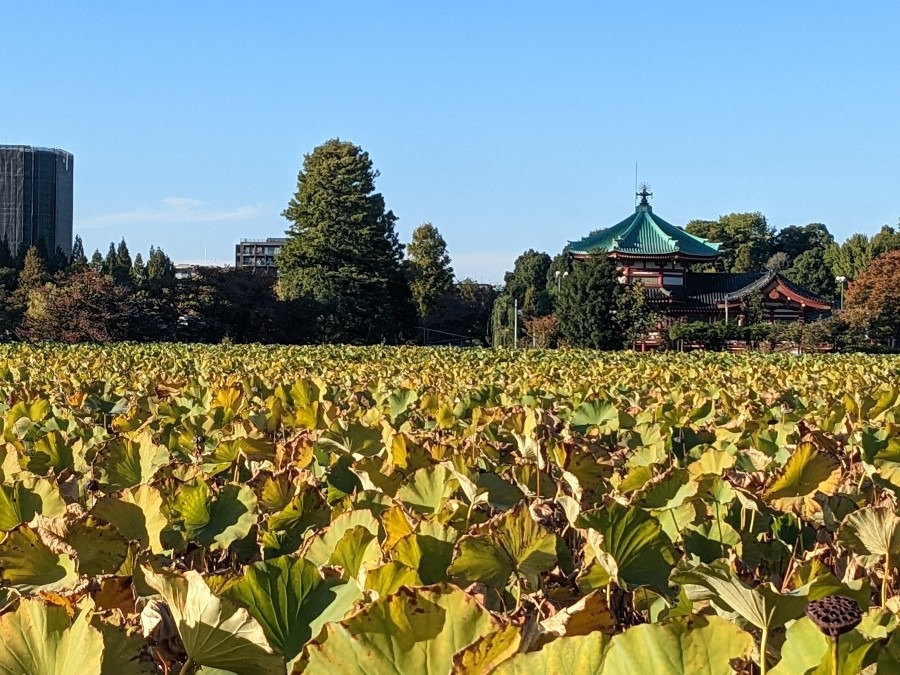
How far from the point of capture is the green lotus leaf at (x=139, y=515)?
5.60 feet

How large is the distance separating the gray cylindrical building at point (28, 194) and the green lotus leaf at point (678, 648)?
114 meters

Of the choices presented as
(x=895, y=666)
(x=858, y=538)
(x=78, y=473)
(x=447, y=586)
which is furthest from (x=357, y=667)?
(x=78, y=473)

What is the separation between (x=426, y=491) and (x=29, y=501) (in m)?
0.73

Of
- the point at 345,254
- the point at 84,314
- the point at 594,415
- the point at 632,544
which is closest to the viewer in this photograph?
the point at 632,544

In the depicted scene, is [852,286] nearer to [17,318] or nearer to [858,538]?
[17,318]

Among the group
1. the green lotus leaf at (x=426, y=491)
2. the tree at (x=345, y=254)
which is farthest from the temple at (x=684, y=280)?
the green lotus leaf at (x=426, y=491)

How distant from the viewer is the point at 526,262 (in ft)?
233

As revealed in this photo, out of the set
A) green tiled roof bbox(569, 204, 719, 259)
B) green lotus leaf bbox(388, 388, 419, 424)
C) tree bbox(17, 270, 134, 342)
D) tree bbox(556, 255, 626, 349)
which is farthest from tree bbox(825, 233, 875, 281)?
green lotus leaf bbox(388, 388, 419, 424)

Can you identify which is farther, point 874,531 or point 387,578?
point 874,531

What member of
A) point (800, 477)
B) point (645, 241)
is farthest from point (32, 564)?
point (645, 241)

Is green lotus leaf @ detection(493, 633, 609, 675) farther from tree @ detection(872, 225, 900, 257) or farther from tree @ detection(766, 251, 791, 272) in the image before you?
tree @ detection(766, 251, 791, 272)

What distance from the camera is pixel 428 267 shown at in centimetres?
6519

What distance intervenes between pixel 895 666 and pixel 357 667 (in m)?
0.52

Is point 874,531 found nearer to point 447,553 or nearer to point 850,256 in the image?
point 447,553
